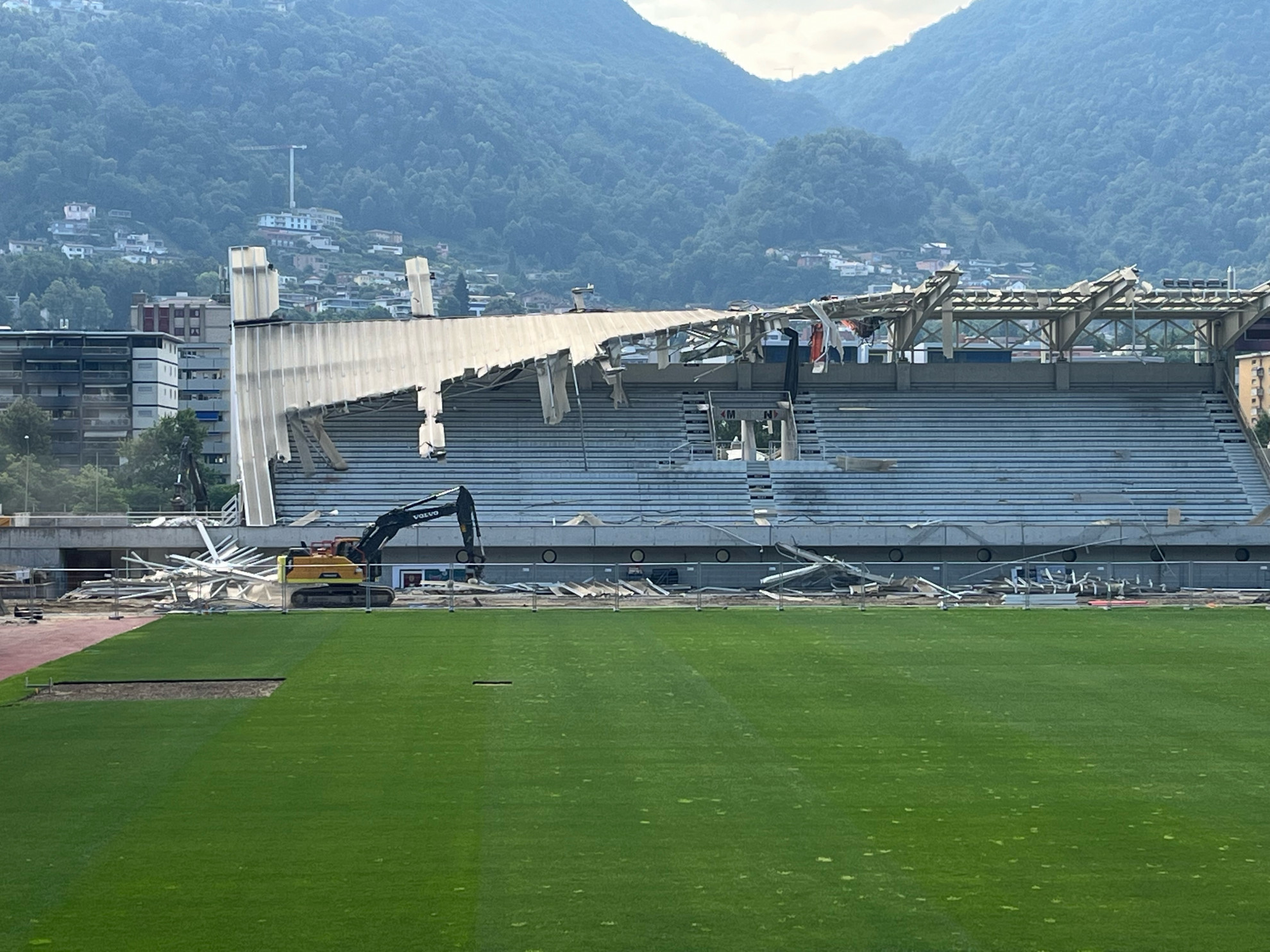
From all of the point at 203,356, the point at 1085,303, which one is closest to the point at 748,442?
the point at 1085,303

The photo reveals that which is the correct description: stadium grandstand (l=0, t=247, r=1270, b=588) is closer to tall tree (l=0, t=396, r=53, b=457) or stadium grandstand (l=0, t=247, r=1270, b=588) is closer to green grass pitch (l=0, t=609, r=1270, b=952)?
green grass pitch (l=0, t=609, r=1270, b=952)

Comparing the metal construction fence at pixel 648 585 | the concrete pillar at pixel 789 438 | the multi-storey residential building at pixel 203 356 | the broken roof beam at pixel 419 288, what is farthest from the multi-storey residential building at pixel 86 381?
the metal construction fence at pixel 648 585

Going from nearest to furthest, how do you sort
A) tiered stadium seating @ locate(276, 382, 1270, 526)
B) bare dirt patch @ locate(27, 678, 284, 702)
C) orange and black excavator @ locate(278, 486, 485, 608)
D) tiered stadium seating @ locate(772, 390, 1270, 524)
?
1. bare dirt patch @ locate(27, 678, 284, 702)
2. orange and black excavator @ locate(278, 486, 485, 608)
3. tiered stadium seating @ locate(276, 382, 1270, 526)
4. tiered stadium seating @ locate(772, 390, 1270, 524)

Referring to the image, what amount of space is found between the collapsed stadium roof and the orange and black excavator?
625 cm

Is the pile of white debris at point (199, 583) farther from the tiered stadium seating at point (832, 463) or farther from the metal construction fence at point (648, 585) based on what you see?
the tiered stadium seating at point (832, 463)

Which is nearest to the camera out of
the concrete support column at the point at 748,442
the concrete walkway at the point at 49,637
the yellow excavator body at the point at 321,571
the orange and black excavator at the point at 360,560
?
the concrete walkway at the point at 49,637

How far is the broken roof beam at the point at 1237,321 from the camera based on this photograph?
2202 inches

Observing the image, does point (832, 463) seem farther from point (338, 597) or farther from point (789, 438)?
point (338, 597)

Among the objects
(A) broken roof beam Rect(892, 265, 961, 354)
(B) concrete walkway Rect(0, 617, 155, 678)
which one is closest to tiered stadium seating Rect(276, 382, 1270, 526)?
(A) broken roof beam Rect(892, 265, 961, 354)

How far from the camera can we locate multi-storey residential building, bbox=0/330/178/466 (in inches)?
4685

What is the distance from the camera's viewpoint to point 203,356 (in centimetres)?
14000

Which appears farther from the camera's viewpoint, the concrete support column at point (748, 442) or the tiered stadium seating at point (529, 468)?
the concrete support column at point (748, 442)

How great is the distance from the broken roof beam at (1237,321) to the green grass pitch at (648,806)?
31.5 meters

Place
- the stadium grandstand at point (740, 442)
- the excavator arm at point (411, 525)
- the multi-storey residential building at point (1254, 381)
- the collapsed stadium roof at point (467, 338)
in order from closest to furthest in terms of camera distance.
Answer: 1. the excavator arm at point (411, 525)
2. the stadium grandstand at point (740, 442)
3. the collapsed stadium roof at point (467, 338)
4. the multi-storey residential building at point (1254, 381)
